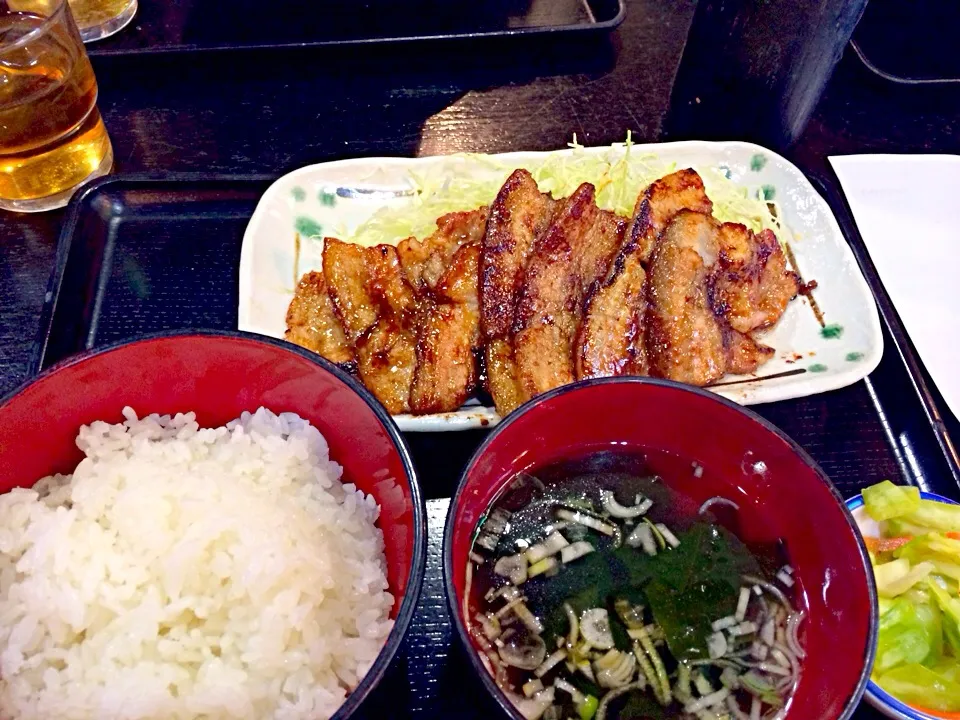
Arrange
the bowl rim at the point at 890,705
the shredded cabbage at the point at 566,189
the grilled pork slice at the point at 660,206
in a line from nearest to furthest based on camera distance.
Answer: the bowl rim at the point at 890,705, the grilled pork slice at the point at 660,206, the shredded cabbage at the point at 566,189

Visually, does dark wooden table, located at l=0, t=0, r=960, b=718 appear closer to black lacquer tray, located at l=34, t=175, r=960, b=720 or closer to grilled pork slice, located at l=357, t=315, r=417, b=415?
black lacquer tray, located at l=34, t=175, r=960, b=720

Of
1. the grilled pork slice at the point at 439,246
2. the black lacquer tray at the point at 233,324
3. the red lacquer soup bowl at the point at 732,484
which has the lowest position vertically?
the black lacquer tray at the point at 233,324

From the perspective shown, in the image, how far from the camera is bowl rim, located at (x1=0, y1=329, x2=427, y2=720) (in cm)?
108

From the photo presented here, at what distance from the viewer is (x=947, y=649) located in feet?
5.26

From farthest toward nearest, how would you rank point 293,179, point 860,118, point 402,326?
1. point 860,118
2. point 293,179
3. point 402,326

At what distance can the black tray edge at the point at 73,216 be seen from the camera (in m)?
2.05

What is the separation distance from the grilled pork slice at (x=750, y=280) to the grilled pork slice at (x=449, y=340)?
732 mm

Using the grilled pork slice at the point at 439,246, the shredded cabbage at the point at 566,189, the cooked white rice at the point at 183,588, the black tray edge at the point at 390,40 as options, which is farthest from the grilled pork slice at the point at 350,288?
the black tray edge at the point at 390,40

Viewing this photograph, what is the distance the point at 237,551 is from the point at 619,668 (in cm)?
73

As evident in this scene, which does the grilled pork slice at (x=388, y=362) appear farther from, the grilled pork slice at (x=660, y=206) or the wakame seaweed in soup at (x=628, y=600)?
the grilled pork slice at (x=660, y=206)

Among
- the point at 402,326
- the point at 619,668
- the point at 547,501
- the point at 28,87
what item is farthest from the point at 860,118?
the point at 28,87

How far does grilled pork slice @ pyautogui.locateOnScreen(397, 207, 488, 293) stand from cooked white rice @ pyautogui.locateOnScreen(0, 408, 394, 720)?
3.04 ft

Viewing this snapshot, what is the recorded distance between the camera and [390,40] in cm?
294

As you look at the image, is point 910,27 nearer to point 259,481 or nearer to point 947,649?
point 947,649
